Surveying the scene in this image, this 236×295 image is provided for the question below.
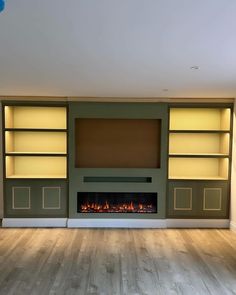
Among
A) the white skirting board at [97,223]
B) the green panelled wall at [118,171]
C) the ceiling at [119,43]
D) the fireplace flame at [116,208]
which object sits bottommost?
the white skirting board at [97,223]

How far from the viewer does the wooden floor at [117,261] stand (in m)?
3.11

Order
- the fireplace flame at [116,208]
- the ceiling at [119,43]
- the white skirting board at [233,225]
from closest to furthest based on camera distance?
1. the ceiling at [119,43]
2. the white skirting board at [233,225]
3. the fireplace flame at [116,208]

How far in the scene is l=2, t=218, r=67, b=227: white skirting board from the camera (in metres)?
5.16

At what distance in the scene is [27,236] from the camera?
4.68m

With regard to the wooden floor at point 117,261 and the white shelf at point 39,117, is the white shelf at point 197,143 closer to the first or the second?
the wooden floor at point 117,261

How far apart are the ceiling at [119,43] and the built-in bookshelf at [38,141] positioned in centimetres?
164

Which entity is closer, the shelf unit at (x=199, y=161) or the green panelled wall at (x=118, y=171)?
the green panelled wall at (x=118, y=171)

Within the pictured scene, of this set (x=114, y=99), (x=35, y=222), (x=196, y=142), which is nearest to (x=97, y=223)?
(x=35, y=222)

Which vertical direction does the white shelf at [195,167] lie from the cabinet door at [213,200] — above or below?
above

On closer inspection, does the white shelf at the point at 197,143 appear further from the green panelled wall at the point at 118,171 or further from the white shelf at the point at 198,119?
the green panelled wall at the point at 118,171

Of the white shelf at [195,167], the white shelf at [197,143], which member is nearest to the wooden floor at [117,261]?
the white shelf at [195,167]

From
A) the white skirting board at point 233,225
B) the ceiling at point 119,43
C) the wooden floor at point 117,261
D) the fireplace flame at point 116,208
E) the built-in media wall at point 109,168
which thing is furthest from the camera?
the fireplace flame at point 116,208

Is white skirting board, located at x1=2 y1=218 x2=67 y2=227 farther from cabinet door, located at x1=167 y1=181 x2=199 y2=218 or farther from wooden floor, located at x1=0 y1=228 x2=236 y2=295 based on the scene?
cabinet door, located at x1=167 y1=181 x2=199 y2=218

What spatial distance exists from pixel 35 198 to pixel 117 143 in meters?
1.84
